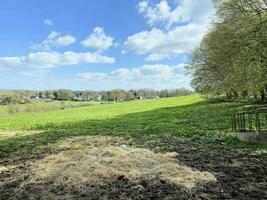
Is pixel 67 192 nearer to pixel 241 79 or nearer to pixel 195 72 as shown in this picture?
pixel 241 79

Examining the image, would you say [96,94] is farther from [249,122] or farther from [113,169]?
[113,169]

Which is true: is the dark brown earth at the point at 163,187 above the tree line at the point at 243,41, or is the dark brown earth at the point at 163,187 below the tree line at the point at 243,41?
below

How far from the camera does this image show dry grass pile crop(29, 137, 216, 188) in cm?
854

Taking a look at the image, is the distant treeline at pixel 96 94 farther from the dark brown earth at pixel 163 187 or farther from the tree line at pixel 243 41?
the dark brown earth at pixel 163 187

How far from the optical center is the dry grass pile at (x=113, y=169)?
854 cm

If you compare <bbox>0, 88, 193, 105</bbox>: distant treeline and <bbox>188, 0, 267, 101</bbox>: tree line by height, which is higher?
<bbox>188, 0, 267, 101</bbox>: tree line

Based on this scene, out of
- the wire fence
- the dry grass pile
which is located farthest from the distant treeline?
the dry grass pile

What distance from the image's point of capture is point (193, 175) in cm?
870

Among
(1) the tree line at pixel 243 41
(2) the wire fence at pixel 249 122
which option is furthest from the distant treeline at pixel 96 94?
(2) the wire fence at pixel 249 122

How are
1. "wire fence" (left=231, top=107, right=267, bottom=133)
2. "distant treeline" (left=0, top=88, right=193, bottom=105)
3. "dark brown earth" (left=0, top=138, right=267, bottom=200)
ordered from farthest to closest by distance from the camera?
"distant treeline" (left=0, top=88, right=193, bottom=105)
"wire fence" (left=231, top=107, right=267, bottom=133)
"dark brown earth" (left=0, top=138, right=267, bottom=200)

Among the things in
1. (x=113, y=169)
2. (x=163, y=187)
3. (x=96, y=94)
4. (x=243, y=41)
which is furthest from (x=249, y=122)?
(x=96, y=94)

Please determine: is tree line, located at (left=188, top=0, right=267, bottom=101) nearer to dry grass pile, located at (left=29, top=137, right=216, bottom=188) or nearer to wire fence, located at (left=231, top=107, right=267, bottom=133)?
wire fence, located at (left=231, top=107, right=267, bottom=133)

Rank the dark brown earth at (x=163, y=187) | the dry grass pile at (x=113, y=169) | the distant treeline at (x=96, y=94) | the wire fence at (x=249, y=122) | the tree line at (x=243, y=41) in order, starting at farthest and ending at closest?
the distant treeline at (x=96, y=94)
the tree line at (x=243, y=41)
the wire fence at (x=249, y=122)
the dry grass pile at (x=113, y=169)
the dark brown earth at (x=163, y=187)

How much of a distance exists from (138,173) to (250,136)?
7017 mm
